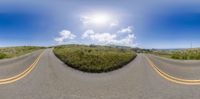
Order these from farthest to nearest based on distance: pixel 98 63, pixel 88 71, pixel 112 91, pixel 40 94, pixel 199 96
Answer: pixel 98 63 → pixel 88 71 → pixel 112 91 → pixel 40 94 → pixel 199 96

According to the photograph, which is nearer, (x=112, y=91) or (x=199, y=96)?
(x=199, y=96)

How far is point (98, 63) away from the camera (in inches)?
872

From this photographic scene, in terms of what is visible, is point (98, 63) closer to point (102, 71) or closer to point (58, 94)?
point (102, 71)

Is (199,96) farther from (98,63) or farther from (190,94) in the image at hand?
(98,63)

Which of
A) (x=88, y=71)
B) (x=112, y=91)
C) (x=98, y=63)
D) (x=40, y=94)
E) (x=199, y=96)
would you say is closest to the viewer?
(x=199, y=96)

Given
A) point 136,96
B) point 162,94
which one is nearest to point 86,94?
point 136,96

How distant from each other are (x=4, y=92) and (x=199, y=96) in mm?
7116

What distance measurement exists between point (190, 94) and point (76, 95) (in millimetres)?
4071

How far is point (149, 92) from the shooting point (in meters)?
9.92

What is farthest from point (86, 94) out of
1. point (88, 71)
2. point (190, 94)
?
point (88, 71)

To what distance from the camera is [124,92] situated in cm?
1007

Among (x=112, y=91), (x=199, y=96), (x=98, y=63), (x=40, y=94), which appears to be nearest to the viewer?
(x=199, y=96)

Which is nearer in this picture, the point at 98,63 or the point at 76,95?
the point at 76,95

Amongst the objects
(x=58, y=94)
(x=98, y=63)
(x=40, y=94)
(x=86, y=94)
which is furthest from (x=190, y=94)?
(x=98, y=63)
